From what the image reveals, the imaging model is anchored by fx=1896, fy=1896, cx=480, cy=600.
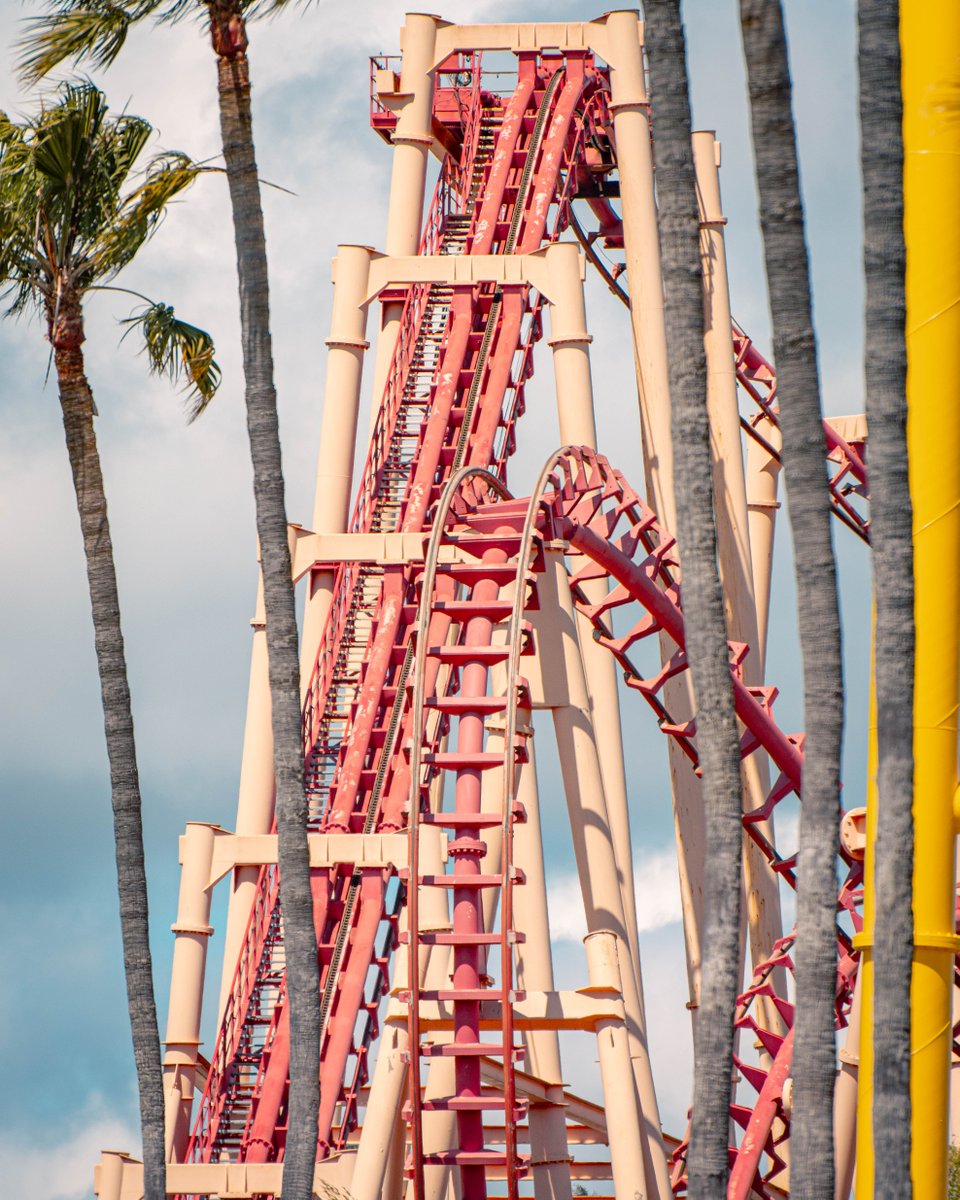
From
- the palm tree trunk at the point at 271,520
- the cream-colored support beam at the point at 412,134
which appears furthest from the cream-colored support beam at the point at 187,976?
the palm tree trunk at the point at 271,520

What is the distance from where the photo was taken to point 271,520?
29.8 feet

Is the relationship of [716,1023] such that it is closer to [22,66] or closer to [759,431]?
Answer: [22,66]

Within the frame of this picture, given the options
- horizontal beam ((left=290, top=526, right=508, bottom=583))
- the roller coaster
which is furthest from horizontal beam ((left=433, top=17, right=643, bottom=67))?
horizontal beam ((left=290, top=526, right=508, bottom=583))

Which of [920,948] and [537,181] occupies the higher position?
[537,181]

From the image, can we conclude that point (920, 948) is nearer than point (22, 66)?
Yes

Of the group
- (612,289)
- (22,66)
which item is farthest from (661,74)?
(612,289)

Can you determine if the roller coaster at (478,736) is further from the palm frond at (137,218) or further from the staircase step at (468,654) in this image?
the palm frond at (137,218)

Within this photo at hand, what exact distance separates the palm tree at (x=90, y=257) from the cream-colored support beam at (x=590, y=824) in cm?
483

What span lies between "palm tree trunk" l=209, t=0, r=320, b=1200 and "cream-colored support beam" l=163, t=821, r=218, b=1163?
18.4 ft

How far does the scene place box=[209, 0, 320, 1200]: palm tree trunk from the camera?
859cm

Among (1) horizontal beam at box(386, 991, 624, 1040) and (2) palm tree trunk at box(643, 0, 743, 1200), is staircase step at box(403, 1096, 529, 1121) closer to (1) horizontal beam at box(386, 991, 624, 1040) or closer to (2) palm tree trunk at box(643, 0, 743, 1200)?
(1) horizontal beam at box(386, 991, 624, 1040)

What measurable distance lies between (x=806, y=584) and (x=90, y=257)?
4.89 metres

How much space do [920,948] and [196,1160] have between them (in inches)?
330

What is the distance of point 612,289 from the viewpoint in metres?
21.1
